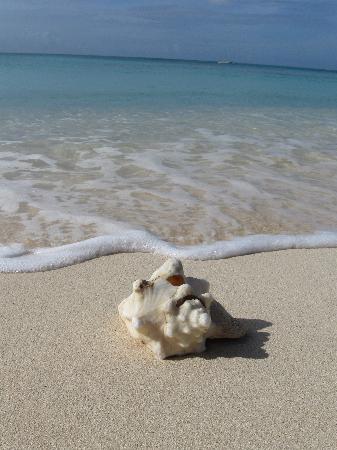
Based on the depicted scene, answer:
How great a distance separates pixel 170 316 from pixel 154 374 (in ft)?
0.79

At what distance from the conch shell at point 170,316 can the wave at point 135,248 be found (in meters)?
1.03

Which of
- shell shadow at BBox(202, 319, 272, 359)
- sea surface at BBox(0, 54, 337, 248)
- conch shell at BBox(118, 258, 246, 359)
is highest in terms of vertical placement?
conch shell at BBox(118, 258, 246, 359)

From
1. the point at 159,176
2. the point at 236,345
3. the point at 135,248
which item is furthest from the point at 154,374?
the point at 159,176

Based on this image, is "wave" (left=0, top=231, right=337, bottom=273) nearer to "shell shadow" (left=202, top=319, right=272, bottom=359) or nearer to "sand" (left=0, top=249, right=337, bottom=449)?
"sand" (left=0, top=249, right=337, bottom=449)

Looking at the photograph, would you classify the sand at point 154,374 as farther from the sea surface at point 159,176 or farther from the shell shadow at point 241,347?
the sea surface at point 159,176

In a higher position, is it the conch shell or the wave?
the conch shell

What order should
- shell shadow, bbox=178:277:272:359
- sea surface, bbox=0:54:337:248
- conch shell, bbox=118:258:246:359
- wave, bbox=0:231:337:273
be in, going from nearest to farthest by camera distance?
conch shell, bbox=118:258:246:359, shell shadow, bbox=178:277:272:359, wave, bbox=0:231:337:273, sea surface, bbox=0:54:337:248

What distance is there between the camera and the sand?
76.3 inches

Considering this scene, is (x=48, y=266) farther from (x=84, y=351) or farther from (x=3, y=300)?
(x=84, y=351)

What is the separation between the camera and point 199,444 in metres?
1.90

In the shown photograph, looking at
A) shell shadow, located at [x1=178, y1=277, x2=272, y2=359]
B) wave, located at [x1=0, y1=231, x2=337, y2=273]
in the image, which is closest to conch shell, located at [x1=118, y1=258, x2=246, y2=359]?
shell shadow, located at [x1=178, y1=277, x2=272, y2=359]

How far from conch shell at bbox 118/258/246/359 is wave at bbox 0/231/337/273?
3.37 feet

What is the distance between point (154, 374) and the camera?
88.4 inches

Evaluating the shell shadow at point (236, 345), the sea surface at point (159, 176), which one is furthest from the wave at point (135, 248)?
the shell shadow at point (236, 345)
